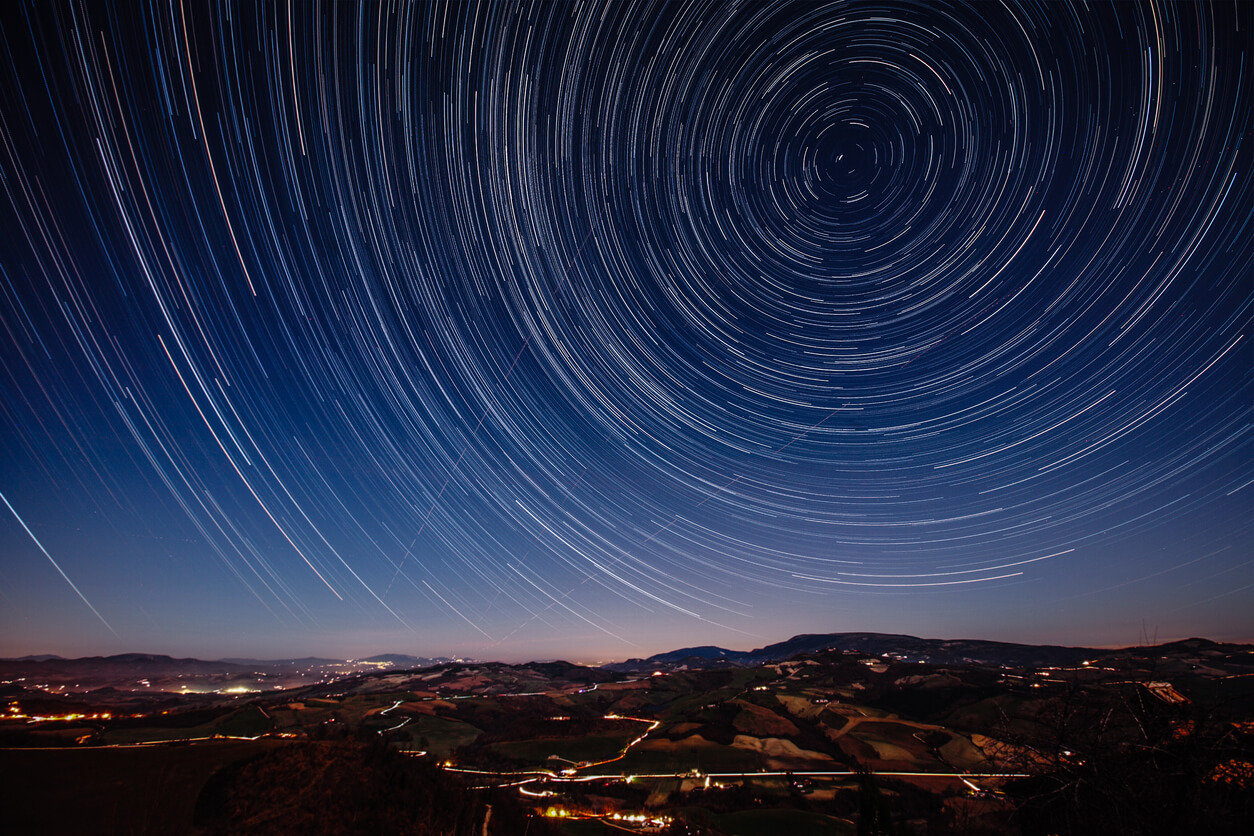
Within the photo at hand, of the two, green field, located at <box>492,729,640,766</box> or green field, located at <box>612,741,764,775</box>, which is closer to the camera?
green field, located at <box>612,741,764,775</box>

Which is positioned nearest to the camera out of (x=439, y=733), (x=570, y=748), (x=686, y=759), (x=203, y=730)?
(x=686, y=759)

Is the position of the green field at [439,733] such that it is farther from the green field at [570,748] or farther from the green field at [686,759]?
the green field at [686,759]

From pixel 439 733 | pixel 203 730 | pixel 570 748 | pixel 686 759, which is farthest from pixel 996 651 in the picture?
pixel 203 730

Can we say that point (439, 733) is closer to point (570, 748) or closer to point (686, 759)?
point (570, 748)

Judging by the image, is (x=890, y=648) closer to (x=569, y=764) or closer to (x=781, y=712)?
(x=781, y=712)

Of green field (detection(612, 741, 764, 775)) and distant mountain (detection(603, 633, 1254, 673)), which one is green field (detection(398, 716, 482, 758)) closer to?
green field (detection(612, 741, 764, 775))

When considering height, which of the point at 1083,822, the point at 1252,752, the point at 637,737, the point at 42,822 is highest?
the point at 1252,752

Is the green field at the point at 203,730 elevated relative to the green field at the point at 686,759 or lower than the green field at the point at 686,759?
elevated

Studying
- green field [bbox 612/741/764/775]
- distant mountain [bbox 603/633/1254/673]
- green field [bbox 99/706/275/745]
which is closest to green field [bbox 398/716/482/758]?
green field [bbox 99/706/275/745]

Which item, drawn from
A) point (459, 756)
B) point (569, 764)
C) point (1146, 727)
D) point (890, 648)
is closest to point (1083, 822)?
point (1146, 727)

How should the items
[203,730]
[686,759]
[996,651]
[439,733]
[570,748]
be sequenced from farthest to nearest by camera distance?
[996,651] < [439,733] < [570,748] < [203,730] < [686,759]

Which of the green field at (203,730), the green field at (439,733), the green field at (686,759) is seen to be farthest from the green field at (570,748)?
the green field at (203,730)
